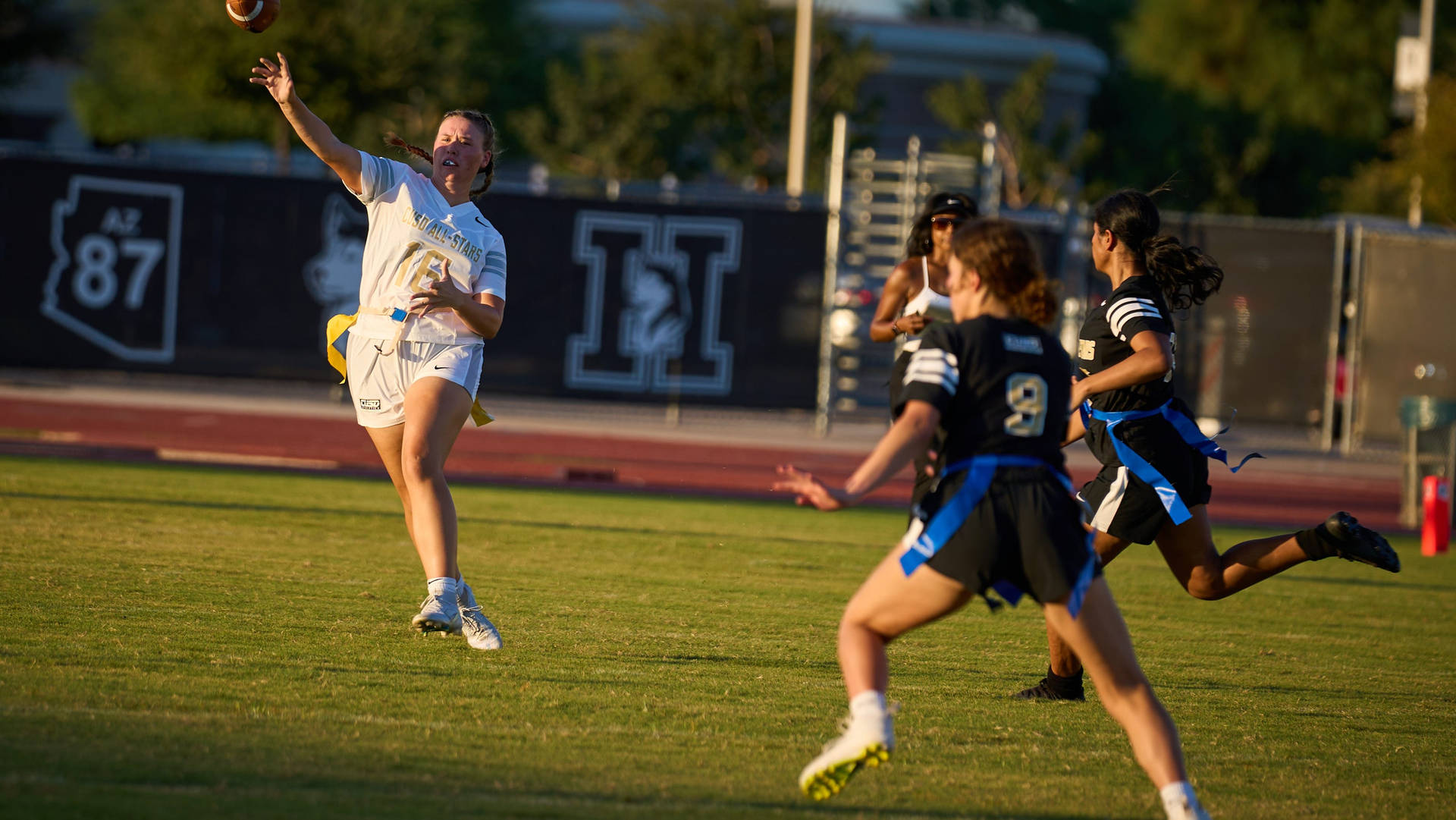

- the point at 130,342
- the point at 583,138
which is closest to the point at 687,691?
the point at 130,342

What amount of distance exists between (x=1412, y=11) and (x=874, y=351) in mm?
36792

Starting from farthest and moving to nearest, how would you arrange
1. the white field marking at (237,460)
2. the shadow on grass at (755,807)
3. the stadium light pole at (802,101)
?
the stadium light pole at (802,101) < the white field marking at (237,460) < the shadow on grass at (755,807)

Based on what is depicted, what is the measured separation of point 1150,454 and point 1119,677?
2.23 metres

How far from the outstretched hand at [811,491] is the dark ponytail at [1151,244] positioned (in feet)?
8.92

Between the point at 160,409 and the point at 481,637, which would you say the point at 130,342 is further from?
the point at 481,637

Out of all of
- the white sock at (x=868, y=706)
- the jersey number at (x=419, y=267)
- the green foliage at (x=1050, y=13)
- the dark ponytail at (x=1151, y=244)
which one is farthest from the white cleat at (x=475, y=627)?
the green foliage at (x=1050, y=13)

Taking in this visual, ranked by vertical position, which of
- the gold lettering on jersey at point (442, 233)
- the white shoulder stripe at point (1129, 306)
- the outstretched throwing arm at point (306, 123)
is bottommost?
the white shoulder stripe at point (1129, 306)

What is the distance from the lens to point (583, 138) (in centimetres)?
3372

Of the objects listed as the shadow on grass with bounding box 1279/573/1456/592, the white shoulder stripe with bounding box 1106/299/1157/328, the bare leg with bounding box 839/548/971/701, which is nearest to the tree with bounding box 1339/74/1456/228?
the shadow on grass with bounding box 1279/573/1456/592

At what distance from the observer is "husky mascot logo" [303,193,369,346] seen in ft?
60.1

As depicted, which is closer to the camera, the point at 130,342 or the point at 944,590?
the point at 944,590

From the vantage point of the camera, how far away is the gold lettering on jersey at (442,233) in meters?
6.67

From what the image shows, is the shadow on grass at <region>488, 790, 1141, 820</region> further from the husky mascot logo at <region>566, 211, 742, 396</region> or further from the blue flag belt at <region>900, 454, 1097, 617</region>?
the husky mascot logo at <region>566, 211, 742, 396</region>

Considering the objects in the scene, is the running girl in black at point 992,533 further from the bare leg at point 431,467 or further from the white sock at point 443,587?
the bare leg at point 431,467
